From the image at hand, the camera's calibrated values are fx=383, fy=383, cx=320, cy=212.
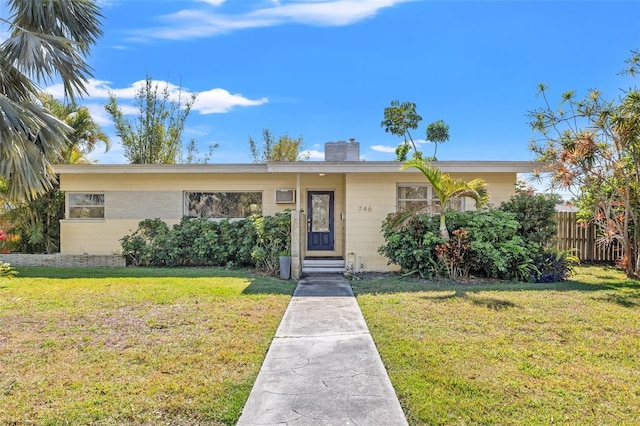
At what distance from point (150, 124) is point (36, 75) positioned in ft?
45.1

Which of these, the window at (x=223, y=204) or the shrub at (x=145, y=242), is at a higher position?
the window at (x=223, y=204)

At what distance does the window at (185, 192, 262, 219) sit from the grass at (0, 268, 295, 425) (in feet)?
13.7

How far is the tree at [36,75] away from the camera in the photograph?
245 inches

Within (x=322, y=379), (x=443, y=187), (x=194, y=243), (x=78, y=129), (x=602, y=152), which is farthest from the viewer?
(x=78, y=129)

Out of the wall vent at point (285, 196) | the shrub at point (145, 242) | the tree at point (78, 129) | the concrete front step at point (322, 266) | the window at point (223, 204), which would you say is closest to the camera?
the concrete front step at point (322, 266)

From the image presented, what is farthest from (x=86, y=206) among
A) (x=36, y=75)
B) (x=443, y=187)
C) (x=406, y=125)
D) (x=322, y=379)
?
(x=406, y=125)

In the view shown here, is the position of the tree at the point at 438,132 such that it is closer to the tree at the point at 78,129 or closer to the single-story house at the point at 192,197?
the single-story house at the point at 192,197

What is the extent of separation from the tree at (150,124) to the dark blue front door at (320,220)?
12549 mm

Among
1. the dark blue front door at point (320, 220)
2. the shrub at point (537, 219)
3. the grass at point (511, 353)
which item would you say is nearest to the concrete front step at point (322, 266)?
the dark blue front door at point (320, 220)

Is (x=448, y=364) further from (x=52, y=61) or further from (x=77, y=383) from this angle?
(x=52, y=61)

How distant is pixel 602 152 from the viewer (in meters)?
9.19

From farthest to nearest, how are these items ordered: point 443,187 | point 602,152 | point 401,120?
point 401,120 → point 602,152 → point 443,187

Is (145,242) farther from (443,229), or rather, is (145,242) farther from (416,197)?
(443,229)

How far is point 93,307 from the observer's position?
20.4 feet
